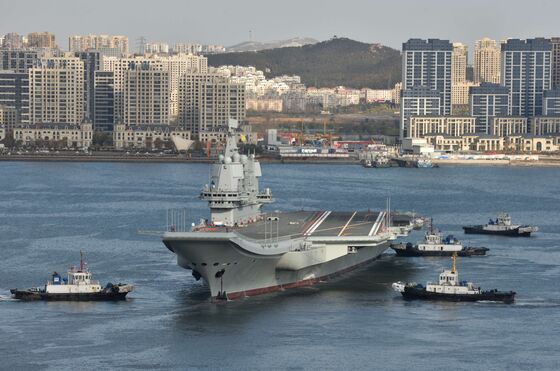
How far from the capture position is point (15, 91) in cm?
12462

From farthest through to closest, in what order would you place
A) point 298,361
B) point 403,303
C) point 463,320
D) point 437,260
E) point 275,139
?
point 275,139 < point 437,260 < point 403,303 < point 463,320 < point 298,361

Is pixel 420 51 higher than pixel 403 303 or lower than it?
higher

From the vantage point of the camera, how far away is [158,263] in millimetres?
38719

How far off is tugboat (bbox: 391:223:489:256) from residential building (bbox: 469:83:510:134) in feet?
271

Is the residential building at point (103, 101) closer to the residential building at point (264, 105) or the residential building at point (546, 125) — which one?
the residential building at point (264, 105)

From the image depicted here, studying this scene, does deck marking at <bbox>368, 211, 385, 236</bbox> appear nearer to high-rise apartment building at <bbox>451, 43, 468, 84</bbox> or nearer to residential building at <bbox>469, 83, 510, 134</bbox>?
residential building at <bbox>469, 83, 510, 134</bbox>

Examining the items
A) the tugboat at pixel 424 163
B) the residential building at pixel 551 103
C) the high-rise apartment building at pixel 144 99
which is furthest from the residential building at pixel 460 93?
the tugboat at pixel 424 163

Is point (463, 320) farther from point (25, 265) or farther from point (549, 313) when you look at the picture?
point (25, 265)

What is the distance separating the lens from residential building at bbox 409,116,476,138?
11944cm

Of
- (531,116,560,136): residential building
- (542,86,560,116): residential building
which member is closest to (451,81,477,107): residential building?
(542,86,560,116): residential building

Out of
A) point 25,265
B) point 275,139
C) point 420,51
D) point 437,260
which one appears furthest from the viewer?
point 420,51

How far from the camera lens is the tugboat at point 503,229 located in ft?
158

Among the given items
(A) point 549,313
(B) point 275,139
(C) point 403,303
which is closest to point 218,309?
(C) point 403,303

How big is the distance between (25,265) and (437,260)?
35.8 feet
